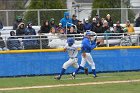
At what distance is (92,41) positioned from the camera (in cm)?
2095

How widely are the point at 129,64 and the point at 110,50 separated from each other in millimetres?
1152

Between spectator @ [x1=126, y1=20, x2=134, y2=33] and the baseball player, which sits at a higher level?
spectator @ [x1=126, y1=20, x2=134, y2=33]

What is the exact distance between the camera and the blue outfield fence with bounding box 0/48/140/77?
72.3 feet

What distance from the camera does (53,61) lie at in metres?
22.7

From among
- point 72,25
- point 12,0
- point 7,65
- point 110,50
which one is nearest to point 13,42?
point 7,65

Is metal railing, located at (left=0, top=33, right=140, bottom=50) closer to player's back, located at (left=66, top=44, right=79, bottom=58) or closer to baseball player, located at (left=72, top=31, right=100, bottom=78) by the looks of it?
baseball player, located at (left=72, top=31, right=100, bottom=78)

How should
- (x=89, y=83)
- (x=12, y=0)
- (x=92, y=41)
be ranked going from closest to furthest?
(x=89, y=83)
(x=92, y=41)
(x=12, y=0)

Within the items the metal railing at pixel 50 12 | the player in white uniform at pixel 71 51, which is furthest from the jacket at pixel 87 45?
the metal railing at pixel 50 12

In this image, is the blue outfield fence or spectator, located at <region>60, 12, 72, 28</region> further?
spectator, located at <region>60, 12, 72, 28</region>

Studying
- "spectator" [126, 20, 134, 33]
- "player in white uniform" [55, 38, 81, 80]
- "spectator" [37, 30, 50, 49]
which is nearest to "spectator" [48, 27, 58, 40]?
"spectator" [37, 30, 50, 49]

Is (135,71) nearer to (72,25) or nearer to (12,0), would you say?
(72,25)

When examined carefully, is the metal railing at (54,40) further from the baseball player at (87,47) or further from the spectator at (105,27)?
the baseball player at (87,47)

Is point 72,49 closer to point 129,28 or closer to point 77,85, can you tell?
point 77,85

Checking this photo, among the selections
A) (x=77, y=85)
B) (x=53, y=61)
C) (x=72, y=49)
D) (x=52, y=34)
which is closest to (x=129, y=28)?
(x=52, y=34)
